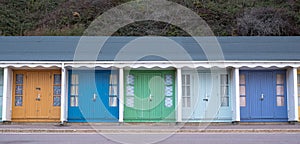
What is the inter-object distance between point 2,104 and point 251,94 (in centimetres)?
951

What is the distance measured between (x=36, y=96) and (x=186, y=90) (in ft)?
19.1

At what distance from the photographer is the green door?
2098cm

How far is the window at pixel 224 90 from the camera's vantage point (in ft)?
69.5

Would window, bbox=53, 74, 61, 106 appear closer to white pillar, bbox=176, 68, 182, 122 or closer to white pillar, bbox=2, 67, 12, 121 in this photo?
white pillar, bbox=2, 67, 12, 121

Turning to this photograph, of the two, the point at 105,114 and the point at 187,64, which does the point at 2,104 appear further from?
the point at 187,64

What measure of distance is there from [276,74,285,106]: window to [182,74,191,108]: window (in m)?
3.40

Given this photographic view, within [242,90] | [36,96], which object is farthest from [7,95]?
[242,90]

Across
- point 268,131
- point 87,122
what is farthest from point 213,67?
point 87,122

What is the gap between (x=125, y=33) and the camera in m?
39.1

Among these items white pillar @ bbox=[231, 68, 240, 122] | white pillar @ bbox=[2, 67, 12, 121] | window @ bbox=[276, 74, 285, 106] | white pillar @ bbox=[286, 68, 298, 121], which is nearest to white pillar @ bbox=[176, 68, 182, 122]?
white pillar @ bbox=[231, 68, 240, 122]

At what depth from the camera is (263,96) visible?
68.8ft

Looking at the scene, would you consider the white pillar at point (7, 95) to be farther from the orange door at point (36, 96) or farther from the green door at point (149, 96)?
the green door at point (149, 96)

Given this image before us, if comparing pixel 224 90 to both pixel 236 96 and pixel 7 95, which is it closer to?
pixel 236 96

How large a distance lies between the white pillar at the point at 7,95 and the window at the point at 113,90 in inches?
149
